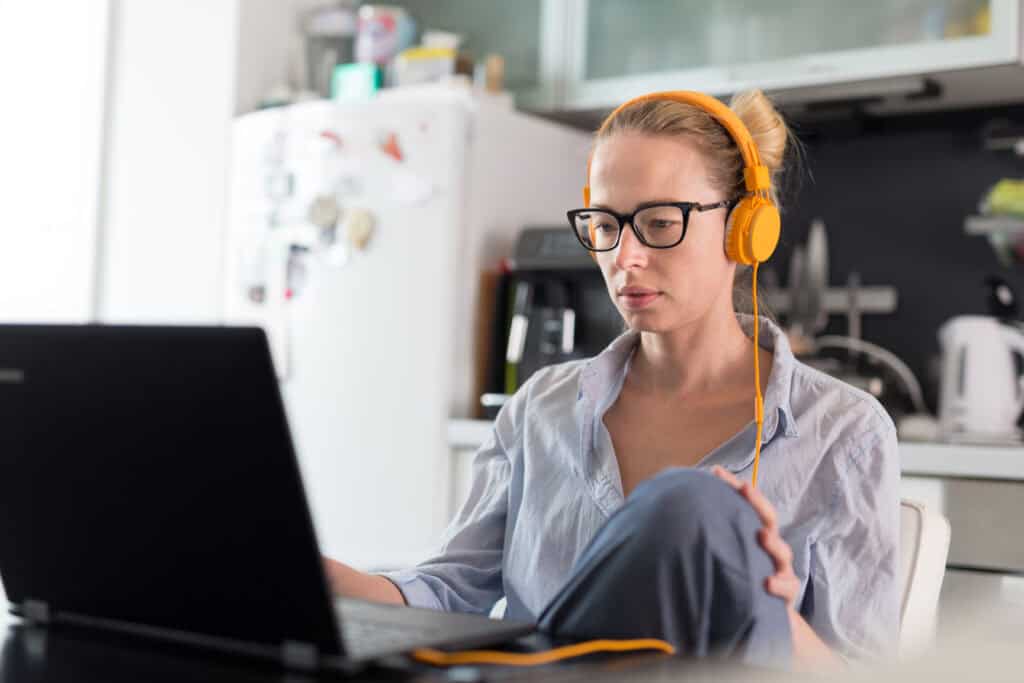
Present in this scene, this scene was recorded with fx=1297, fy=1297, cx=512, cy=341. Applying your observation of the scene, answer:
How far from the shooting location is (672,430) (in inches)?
55.2

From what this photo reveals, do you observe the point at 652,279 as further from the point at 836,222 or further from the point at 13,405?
the point at 836,222

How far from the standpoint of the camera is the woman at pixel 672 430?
1.22 meters

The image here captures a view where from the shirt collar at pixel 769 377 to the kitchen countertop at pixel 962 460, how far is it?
0.81 metres

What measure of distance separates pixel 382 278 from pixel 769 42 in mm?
990

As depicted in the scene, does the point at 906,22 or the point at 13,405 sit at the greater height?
the point at 906,22

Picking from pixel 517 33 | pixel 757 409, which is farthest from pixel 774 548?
pixel 517 33

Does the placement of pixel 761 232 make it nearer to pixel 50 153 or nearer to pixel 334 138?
pixel 334 138

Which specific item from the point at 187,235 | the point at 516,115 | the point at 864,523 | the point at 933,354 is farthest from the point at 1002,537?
the point at 187,235

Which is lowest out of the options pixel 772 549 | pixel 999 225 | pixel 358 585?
pixel 358 585

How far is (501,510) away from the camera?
1426 mm

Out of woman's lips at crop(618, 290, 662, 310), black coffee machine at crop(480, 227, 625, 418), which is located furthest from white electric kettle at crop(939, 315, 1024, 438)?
woman's lips at crop(618, 290, 662, 310)

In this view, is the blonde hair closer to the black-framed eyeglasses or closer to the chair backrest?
the black-framed eyeglasses

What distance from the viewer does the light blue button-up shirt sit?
3.94ft

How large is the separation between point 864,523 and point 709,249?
34 centimetres
